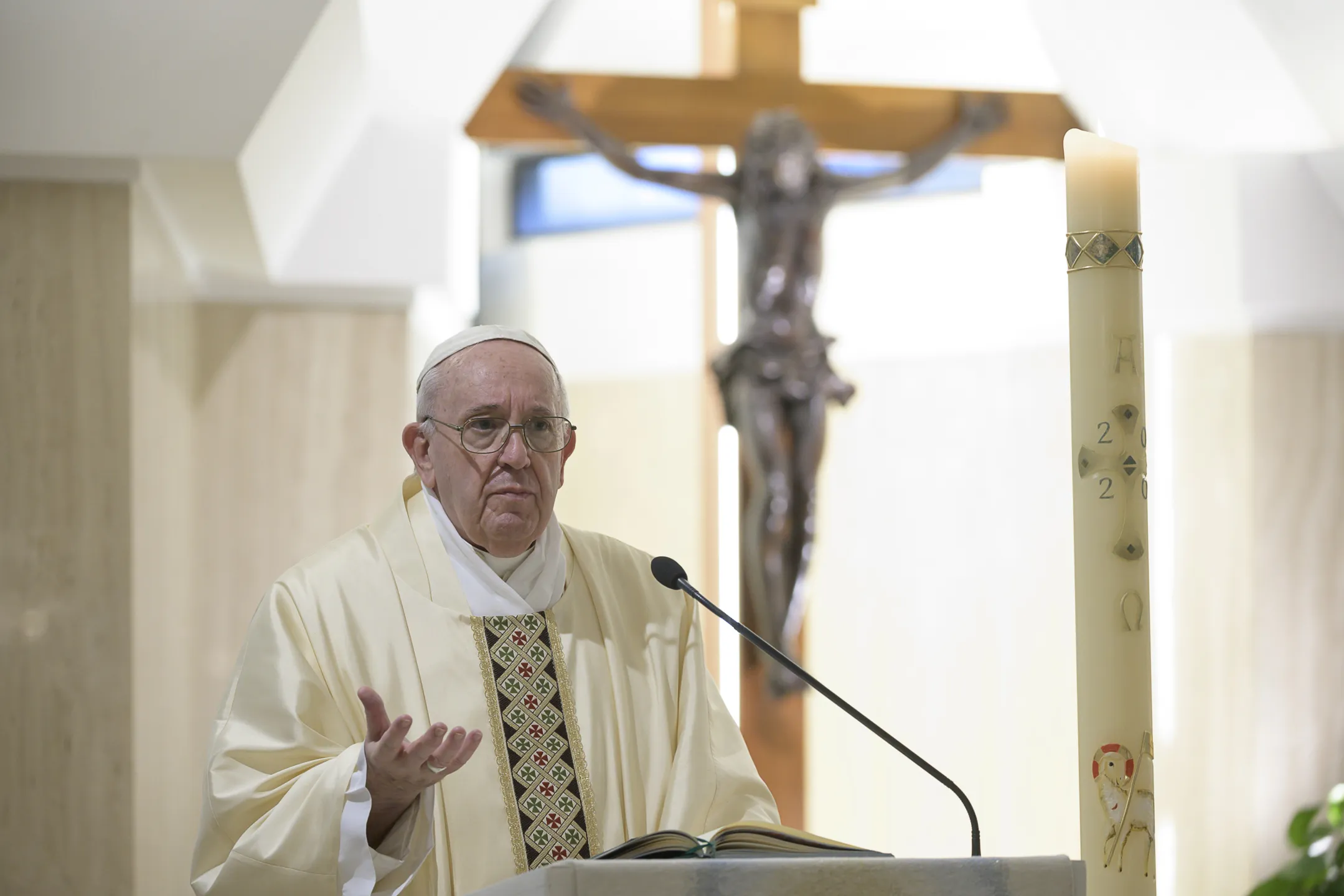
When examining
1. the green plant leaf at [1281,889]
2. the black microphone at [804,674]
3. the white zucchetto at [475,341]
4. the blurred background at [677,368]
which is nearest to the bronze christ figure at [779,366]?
the blurred background at [677,368]

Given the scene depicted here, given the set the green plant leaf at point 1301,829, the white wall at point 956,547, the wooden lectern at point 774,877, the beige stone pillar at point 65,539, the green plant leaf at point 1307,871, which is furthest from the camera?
the white wall at point 956,547

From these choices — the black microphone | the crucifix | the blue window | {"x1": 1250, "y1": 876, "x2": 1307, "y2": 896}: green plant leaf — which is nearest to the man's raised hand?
the black microphone

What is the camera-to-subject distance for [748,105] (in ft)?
17.7

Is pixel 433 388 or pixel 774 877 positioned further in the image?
pixel 433 388

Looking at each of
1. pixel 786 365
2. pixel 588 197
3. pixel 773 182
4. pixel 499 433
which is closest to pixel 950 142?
pixel 773 182

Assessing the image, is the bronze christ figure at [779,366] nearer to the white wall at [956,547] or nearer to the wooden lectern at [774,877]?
the white wall at [956,547]

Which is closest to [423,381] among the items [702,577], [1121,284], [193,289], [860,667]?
[1121,284]

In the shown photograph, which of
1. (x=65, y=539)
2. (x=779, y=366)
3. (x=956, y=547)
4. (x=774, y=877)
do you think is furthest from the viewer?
(x=956, y=547)

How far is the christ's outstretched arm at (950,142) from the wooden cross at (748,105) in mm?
67

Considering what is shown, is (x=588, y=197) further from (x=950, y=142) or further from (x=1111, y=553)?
(x=1111, y=553)

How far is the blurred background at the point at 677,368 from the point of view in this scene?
3816 millimetres

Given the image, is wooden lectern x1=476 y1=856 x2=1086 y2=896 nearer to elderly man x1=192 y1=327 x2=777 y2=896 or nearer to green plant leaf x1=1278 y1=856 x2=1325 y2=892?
green plant leaf x1=1278 y1=856 x2=1325 y2=892

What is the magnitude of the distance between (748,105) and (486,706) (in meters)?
3.32

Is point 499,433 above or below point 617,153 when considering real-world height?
below
